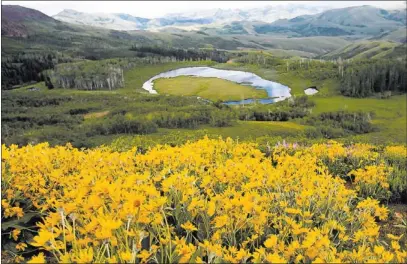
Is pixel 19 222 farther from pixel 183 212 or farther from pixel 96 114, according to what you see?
pixel 96 114

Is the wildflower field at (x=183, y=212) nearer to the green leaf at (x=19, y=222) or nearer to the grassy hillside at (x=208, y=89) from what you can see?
the green leaf at (x=19, y=222)

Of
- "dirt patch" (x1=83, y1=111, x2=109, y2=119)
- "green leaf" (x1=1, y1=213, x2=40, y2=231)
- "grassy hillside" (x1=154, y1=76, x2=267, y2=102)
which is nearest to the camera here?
"green leaf" (x1=1, y1=213, x2=40, y2=231)

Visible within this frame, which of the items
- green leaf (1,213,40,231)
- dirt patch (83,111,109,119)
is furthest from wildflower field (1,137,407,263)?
dirt patch (83,111,109,119)

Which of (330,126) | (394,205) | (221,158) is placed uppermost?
(221,158)

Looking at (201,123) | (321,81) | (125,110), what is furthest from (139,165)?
(321,81)

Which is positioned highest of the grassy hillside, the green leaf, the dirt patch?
the green leaf

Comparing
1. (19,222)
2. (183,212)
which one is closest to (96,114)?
(19,222)

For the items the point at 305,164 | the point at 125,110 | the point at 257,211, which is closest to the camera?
the point at 257,211

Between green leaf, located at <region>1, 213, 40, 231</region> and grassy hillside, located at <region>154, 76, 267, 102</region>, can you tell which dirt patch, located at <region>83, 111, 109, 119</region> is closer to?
grassy hillside, located at <region>154, 76, 267, 102</region>

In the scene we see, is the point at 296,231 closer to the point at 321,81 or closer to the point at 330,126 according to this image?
the point at 330,126
